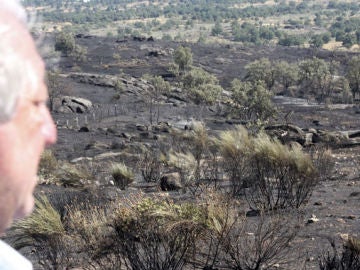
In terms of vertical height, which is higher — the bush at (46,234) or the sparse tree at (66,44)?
the bush at (46,234)

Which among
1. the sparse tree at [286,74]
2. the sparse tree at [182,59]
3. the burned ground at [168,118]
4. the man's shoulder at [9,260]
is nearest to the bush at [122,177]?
the burned ground at [168,118]

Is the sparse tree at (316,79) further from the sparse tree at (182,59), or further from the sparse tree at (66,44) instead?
the sparse tree at (66,44)

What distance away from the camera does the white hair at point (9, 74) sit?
0.90 metres

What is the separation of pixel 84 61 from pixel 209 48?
719 inches

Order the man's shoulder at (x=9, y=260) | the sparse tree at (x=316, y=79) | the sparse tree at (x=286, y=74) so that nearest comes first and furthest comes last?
1. the man's shoulder at (x=9, y=260)
2. the sparse tree at (x=316, y=79)
3. the sparse tree at (x=286, y=74)

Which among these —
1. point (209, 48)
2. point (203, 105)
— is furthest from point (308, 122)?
point (209, 48)

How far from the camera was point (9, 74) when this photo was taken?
921 millimetres

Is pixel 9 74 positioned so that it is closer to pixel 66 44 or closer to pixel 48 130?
pixel 48 130

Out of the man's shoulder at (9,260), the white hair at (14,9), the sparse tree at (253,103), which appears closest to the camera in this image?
the white hair at (14,9)

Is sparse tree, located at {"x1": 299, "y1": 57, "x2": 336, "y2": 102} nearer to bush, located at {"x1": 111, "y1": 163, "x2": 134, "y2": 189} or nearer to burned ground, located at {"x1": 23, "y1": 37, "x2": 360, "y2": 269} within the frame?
burned ground, located at {"x1": 23, "y1": 37, "x2": 360, "y2": 269}

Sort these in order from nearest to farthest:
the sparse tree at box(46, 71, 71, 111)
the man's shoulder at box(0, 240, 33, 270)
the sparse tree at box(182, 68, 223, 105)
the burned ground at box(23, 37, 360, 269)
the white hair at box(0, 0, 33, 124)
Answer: the white hair at box(0, 0, 33, 124)
the man's shoulder at box(0, 240, 33, 270)
the burned ground at box(23, 37, 360, 269)
the sparse tree at box(46, 71, 71, 111)
the sparse tree at box(182, 68, 223, 105)

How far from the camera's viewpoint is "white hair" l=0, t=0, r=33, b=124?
899mm

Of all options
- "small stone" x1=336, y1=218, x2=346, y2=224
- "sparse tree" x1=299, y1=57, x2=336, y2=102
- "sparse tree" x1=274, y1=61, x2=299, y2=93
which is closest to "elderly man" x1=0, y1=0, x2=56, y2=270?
"small stone" x1=336, y1=218, x2=346, y2=224

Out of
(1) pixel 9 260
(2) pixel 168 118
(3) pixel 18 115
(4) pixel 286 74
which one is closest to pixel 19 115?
(3) pixel 18 115
